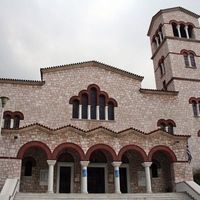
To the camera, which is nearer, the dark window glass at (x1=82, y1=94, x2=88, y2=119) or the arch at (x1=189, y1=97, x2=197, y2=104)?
the dark window glass at (x1=82, y1=94, x2=88, y2=119)

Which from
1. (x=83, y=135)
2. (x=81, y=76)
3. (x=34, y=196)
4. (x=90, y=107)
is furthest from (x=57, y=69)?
(x=34, y=196)

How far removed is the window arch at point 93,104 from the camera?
21.8m

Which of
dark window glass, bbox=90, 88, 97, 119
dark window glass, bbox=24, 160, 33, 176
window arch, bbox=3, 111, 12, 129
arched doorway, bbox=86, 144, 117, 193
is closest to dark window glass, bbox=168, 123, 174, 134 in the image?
arched doorway, bbox=86, 144, 117, 193

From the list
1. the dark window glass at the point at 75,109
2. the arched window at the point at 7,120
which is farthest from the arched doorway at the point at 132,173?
the arched window at the point at 7,120

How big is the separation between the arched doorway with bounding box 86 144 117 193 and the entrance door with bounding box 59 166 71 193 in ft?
4.84

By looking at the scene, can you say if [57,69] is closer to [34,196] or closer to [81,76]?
[81,76]

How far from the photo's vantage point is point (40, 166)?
19.2m

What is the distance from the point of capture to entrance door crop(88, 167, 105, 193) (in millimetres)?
19750

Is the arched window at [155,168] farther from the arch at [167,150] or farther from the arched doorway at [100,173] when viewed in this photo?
the arched doorway at [100,173]

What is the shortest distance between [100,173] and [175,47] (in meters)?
14.8

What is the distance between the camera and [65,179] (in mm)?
19500

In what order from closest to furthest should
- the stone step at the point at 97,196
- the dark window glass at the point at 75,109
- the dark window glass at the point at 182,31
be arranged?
the stone step at the point at 97,196 < the dark window glass at the point at 75,109 < the dark window glass at the point at 182,31

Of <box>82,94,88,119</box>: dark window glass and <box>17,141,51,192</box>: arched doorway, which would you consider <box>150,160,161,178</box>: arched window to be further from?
<box>17,141,51,192</box>: arched doorway

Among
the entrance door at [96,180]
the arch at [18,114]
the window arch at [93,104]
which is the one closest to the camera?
the entrance door at [96,180]
